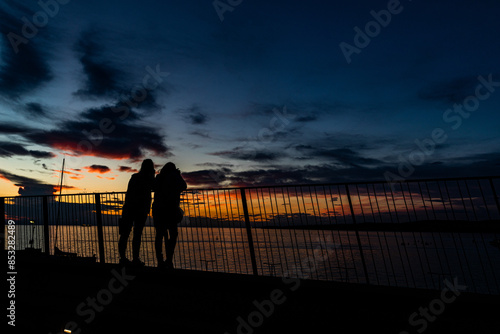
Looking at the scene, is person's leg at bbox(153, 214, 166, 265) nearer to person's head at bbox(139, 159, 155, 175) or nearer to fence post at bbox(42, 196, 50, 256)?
person's head at bbox(139, 159, 155, 175)

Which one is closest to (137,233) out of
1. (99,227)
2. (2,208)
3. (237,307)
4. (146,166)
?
(146,166)

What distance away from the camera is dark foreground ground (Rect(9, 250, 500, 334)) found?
11.6ft

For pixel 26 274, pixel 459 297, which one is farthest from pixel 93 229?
pixel 459 297

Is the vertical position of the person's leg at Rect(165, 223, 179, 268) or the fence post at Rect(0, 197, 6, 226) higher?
the fence post at Rect(0, 197, 6, 226)

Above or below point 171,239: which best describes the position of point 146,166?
above

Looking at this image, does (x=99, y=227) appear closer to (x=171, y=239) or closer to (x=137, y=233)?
(x=137, y=233)

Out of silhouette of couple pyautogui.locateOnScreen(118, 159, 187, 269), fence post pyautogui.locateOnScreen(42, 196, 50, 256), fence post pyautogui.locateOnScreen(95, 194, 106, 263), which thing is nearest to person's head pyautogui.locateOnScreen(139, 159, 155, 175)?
silhouette of couple pyautogui.locateOnScreen(118, 159, 187, 269)

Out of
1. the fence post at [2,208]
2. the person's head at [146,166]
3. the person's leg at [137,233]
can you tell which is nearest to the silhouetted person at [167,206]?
the person's head at [146,166]

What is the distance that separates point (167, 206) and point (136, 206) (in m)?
0.67

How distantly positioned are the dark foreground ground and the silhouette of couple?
2.35ft

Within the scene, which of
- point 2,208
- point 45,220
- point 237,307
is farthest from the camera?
point 2,208

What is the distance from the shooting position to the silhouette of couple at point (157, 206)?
5.93 m

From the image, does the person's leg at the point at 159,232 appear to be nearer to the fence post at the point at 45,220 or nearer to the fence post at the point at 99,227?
the fence post at the point at 99,227

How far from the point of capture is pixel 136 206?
609 cm
